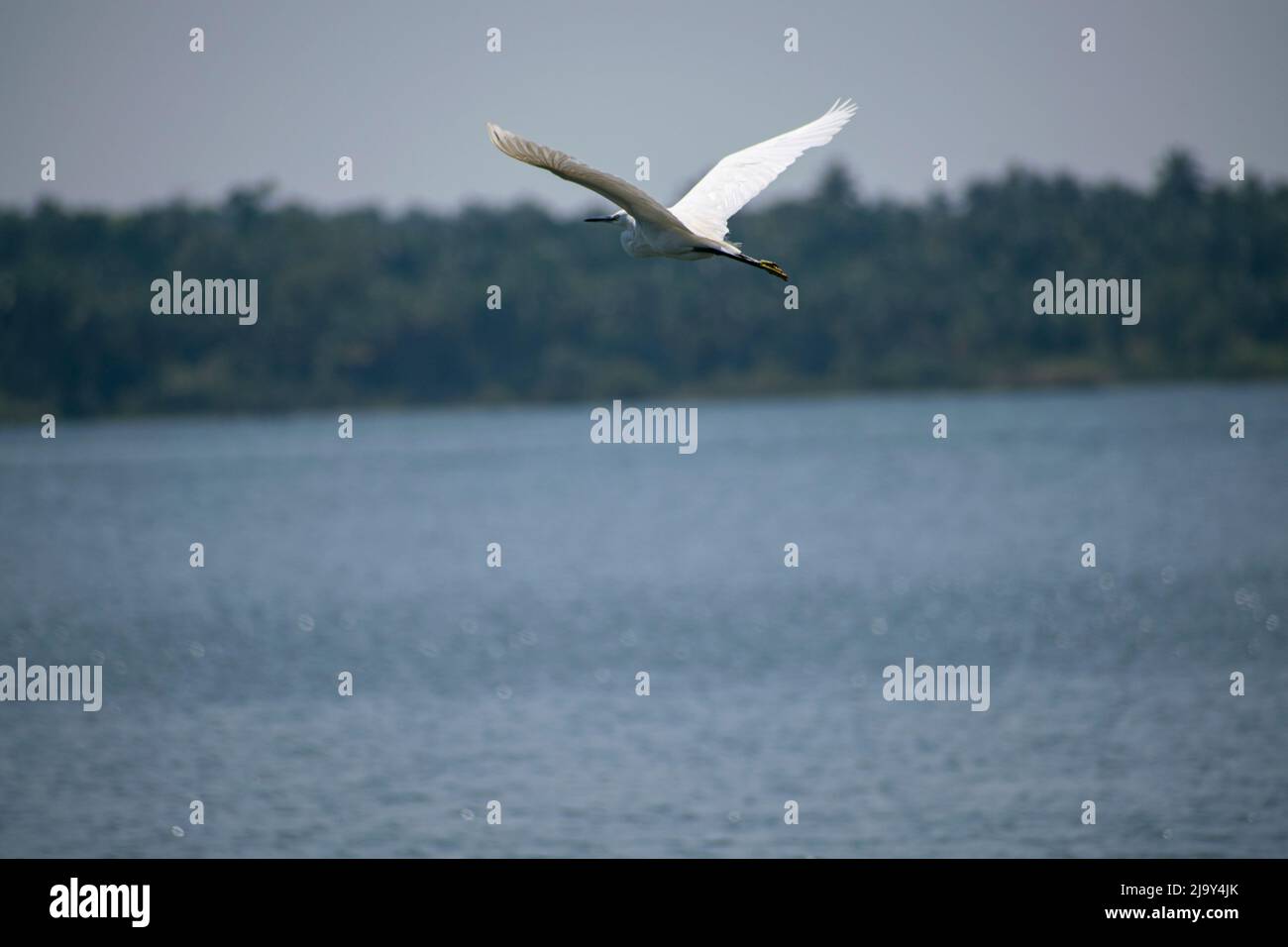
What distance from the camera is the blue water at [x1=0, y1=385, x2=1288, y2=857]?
2242 cm

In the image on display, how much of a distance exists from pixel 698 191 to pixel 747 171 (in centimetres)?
36

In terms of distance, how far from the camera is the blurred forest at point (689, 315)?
101 m

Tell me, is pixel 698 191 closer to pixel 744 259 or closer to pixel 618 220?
pixel 618 220

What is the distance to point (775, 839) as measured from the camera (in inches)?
838

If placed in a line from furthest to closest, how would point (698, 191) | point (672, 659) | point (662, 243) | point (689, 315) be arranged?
point (689, 315) → point (672, 659) → point (698, 191) → point (662, 243)

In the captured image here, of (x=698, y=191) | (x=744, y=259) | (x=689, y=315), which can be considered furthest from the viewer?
(x=689, y=315)

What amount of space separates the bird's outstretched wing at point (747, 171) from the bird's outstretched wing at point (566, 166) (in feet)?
5.31

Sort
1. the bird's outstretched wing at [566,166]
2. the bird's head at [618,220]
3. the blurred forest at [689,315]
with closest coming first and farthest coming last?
the bird's outstretched wing at [566,166], the bird's head at [618,220], the blurred forest at [689,315]

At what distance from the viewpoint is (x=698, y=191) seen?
39.0 ft

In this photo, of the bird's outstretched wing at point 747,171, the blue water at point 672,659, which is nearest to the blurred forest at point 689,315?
the blue water at point 672,659

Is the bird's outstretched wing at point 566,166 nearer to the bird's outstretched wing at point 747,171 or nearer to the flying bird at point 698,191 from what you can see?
the flying bird at point 698,191

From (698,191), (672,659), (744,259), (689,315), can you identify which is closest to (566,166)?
(744,259)

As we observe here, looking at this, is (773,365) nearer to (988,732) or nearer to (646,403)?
(646,403)
